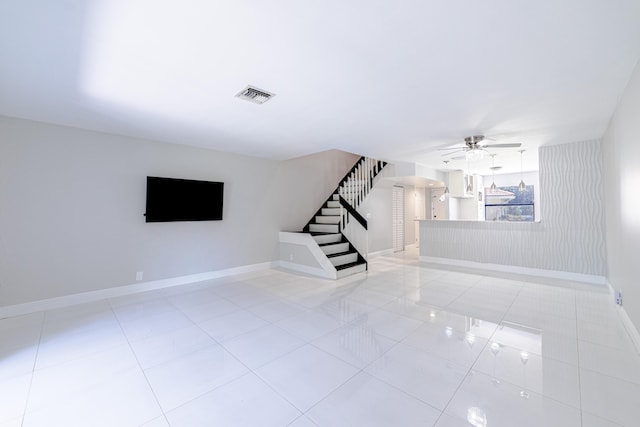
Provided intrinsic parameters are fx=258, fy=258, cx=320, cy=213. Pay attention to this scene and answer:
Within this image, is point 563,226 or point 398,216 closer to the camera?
point 563,226

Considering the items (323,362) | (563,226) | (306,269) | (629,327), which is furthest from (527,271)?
(323,362)

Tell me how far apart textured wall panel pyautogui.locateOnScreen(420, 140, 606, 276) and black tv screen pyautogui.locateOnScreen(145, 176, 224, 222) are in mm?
6149

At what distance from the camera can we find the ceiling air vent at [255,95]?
2703 millimetres

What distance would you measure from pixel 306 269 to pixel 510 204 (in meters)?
8.17

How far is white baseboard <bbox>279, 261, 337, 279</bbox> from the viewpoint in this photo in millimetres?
5406

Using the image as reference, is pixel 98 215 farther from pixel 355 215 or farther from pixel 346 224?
pixel 355 215

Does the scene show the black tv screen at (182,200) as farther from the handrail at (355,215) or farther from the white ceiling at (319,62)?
the handrail at (355,215)

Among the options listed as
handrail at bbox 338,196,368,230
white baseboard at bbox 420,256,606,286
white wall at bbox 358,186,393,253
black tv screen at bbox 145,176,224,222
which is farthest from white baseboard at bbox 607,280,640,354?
black tv screen at bbox 145,176,224,222

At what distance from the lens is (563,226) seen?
509cm

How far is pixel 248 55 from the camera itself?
2119mm

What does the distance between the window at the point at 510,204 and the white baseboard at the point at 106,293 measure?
914 cm

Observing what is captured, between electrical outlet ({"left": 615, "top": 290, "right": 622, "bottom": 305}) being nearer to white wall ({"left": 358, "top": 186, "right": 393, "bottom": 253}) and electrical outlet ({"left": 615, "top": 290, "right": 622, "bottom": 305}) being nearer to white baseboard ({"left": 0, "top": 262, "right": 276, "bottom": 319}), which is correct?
white wall ({"left": 358, "top": 186, "right": 393, "bottom": 253})

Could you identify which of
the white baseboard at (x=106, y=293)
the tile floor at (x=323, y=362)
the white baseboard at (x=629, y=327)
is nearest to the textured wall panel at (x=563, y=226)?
the tile floor at (x=323, y=362)

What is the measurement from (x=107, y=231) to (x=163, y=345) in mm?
2540
